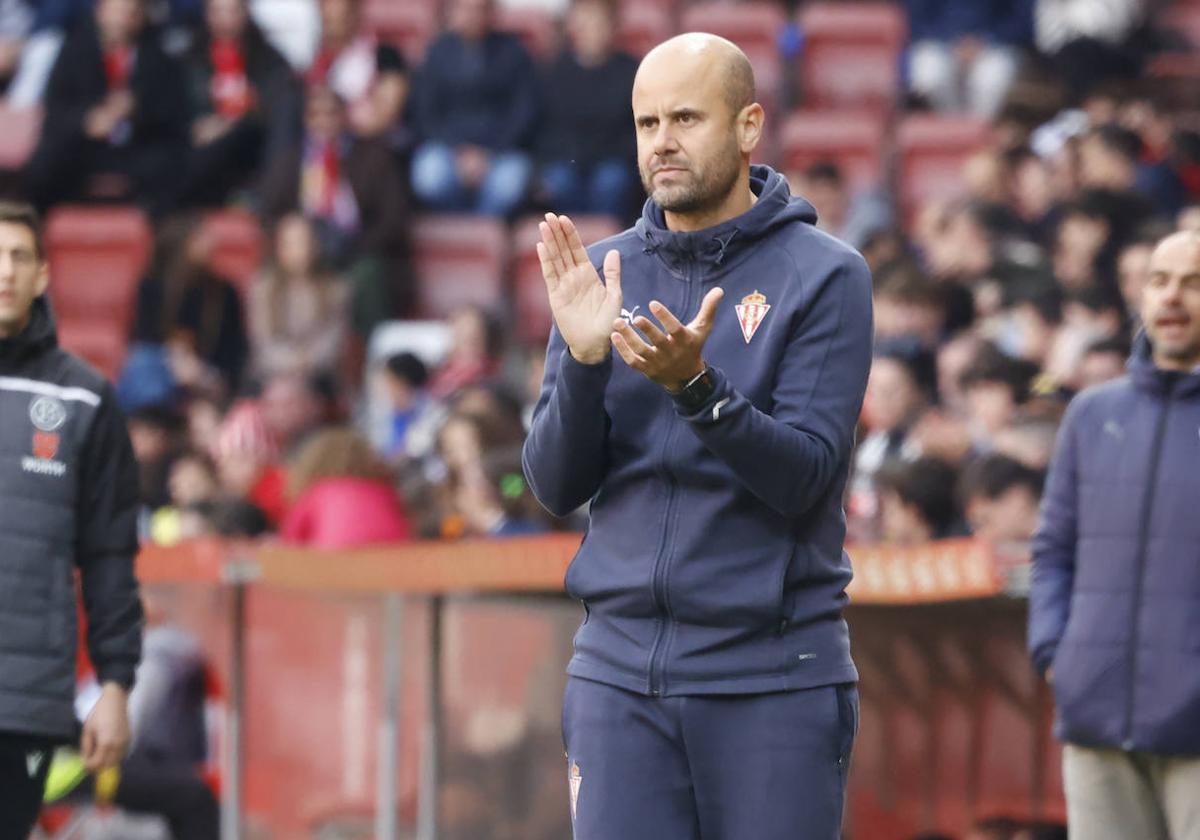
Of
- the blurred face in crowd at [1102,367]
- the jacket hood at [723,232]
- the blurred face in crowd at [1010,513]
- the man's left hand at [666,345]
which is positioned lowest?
the blurred face in crowd at [1010,513]

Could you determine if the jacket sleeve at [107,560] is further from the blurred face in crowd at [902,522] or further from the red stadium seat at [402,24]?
the red stadium seat at [402,24]

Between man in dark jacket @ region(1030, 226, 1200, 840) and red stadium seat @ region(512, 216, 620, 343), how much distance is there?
7.67m

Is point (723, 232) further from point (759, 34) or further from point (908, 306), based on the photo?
point (759, 34)

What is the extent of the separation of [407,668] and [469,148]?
5925 millimetres

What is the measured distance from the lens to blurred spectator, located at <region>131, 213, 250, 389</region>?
43.8ft

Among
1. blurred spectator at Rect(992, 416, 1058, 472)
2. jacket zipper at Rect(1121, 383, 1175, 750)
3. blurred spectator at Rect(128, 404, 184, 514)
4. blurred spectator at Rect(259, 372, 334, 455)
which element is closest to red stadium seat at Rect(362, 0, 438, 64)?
blurred spectator at Rect(259, 372, 334, 455)

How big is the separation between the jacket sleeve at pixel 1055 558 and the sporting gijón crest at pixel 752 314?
1782mm

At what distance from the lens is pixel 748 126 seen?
436 centimetres

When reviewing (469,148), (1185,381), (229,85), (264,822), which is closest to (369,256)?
(469,148)

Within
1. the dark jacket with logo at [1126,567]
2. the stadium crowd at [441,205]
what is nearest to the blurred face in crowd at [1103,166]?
the stadium crowd at [441,205]

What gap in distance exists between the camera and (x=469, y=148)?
13.9 metres

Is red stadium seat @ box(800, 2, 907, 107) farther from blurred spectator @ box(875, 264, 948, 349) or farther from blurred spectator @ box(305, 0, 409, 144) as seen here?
blurred spectator @ box(875, 264, 948, 349)

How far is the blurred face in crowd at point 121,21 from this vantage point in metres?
14.5

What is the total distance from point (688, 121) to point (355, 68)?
10.5m
